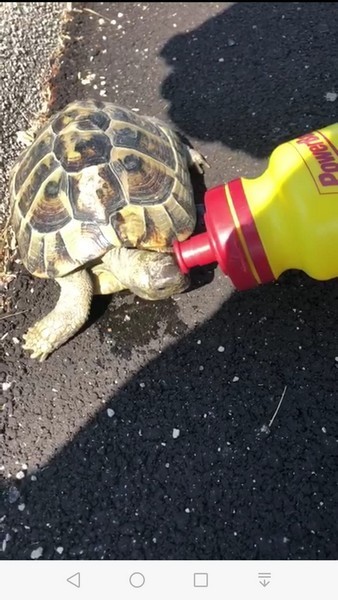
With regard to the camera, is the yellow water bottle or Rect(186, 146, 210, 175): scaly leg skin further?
Rect(186, 146, 210, 175): scaly leg skin

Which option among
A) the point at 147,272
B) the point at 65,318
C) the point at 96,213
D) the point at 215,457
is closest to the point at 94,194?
the point at 96,213

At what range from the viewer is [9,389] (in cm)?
208

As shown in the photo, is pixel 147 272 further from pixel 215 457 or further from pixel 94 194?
pixel 215 457

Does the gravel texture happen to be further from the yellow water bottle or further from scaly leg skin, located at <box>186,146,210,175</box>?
the yellow water bottle

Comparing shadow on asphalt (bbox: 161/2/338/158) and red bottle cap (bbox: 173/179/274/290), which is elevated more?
red bottle cap (bbox: 173/179/274/290)

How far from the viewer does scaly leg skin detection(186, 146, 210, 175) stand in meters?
2.41

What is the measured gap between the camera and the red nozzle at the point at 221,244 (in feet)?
5.65

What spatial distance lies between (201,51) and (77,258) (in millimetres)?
1429

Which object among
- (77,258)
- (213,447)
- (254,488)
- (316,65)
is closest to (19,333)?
(77,258)

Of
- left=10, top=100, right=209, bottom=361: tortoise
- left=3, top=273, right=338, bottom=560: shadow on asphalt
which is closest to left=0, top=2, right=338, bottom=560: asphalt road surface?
left=3, top=273, right=338, bottom=560: shadow on asphalt

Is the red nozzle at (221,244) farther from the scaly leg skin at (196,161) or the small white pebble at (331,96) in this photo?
the small white pebble at (331,96)

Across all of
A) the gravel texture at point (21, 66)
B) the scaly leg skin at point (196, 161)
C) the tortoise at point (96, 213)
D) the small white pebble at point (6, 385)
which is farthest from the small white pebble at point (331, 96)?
the small white pebble at point (6, 385)

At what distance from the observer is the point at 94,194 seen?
6.46 ft

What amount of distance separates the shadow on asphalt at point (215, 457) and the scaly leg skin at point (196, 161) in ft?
2.05
